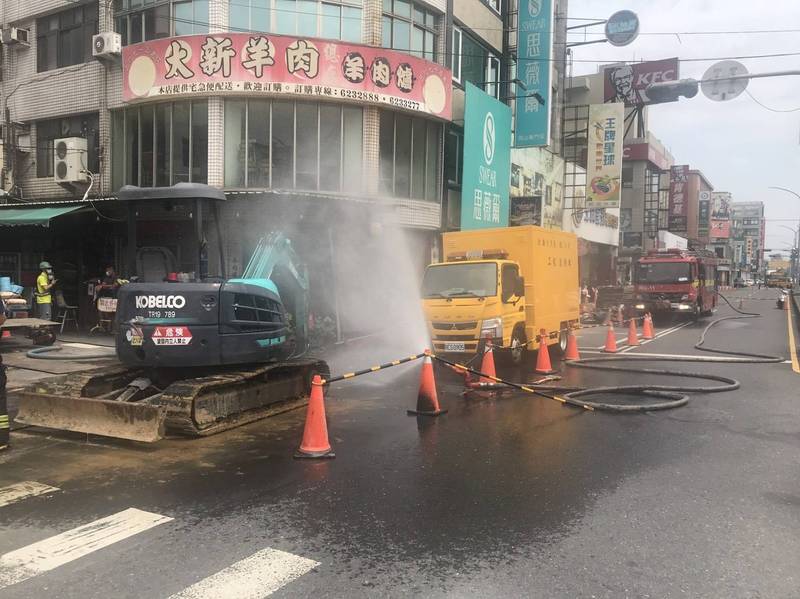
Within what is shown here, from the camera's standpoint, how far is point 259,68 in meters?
15.7

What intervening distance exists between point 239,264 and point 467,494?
11.7 meters

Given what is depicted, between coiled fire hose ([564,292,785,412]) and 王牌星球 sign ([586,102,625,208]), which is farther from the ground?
王牌星球 sign ([586,102,625,208])

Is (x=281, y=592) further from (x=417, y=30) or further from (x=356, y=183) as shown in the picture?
(x=417, y=30)

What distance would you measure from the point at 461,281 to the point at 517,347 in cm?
190

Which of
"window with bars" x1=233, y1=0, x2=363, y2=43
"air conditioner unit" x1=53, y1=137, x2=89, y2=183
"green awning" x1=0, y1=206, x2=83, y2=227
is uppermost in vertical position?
"window with bars" x1=233, y1=0, x2=363, y2=43

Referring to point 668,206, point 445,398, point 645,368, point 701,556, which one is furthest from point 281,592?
point 668,206

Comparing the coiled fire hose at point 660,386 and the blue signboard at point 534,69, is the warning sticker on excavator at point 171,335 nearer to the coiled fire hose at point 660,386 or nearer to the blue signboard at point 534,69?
the coiled fire hose at point 660,386

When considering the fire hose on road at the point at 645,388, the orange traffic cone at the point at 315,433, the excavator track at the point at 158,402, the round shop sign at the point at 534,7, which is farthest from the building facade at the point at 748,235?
the orange traffic cone at the point at 315,433

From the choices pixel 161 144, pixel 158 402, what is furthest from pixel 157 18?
pixel 158 402

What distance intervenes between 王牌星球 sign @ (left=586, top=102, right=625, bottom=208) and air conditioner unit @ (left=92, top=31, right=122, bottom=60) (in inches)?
913

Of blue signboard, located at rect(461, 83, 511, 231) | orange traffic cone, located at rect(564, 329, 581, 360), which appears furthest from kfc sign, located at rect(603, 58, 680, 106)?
orange traffic cone, located at rect(564, 329, 581, 360)

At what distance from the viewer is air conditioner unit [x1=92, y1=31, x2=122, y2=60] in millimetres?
16938

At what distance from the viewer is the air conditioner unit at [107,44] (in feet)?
55.6

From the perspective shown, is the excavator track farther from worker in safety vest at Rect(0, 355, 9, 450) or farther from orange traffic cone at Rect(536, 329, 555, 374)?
orange traffic cone at Rect(536, 329, 555, 374)
